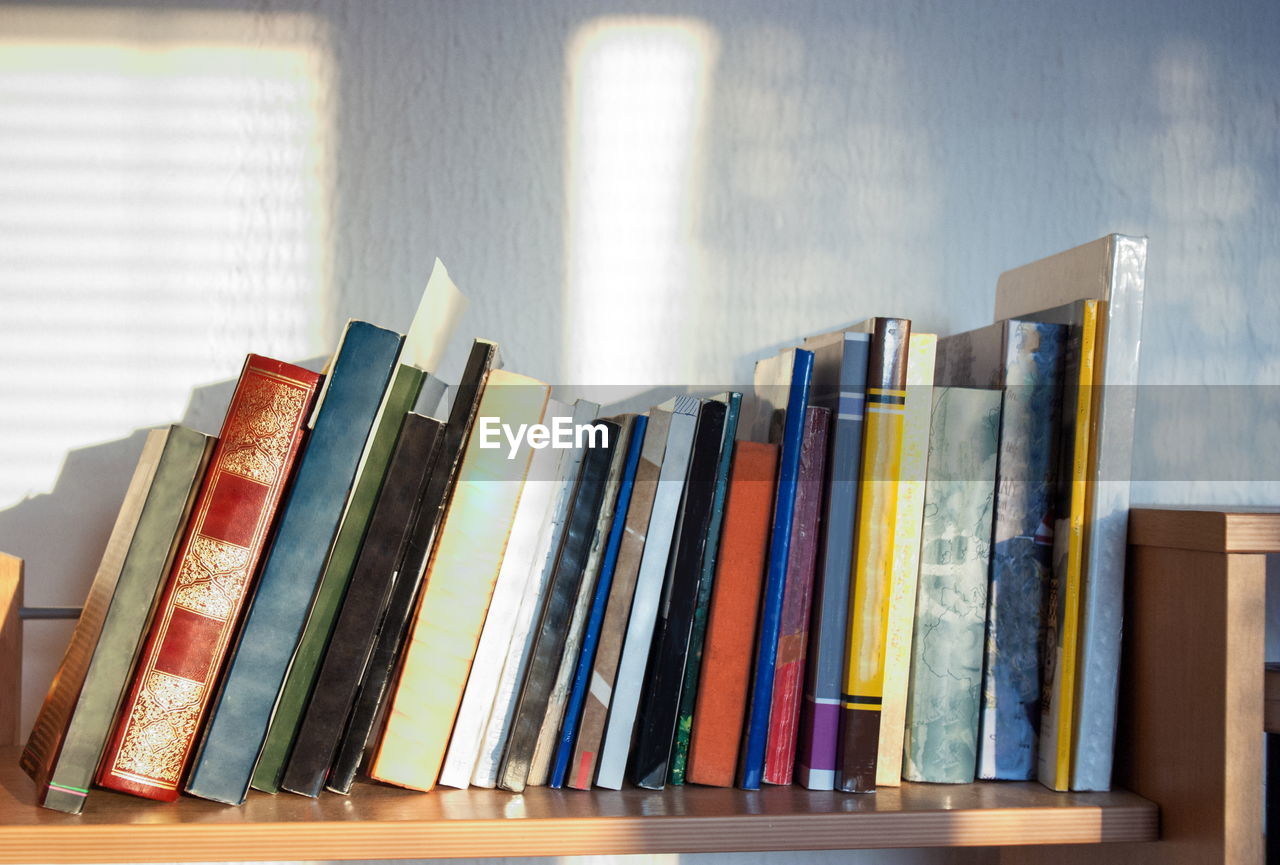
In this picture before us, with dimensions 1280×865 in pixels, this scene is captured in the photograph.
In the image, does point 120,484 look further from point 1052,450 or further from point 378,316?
point 1052,450

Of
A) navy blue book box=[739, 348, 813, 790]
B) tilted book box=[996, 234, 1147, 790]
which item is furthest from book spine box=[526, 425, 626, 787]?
tilted book box=[996, 234, 1147, 790]

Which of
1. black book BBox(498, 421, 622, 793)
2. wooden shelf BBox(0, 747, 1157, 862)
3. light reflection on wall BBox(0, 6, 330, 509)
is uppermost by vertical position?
light reflection on wall BBox(0, 6, 330, 509)

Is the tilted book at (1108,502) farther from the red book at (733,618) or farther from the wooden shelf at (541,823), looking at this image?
the red book at (733,618)

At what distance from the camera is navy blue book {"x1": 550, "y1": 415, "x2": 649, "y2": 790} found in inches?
25.3

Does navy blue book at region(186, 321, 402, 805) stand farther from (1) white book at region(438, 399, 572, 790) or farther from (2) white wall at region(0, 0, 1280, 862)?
(2) white wall at region(0, 0, 1280, 862)

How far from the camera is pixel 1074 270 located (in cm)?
71

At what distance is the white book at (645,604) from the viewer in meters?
0.64

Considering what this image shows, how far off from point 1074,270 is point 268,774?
2.10ft

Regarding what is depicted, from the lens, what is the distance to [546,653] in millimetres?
638

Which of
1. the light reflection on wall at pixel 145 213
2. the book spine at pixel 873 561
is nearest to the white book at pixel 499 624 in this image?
the book spine at pixel 873 561

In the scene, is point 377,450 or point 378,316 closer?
point 377,450

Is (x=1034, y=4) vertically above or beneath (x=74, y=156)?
above

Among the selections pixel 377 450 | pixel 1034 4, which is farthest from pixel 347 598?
pixel 1034 4

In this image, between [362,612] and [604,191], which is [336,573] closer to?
[362,612]
